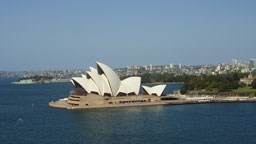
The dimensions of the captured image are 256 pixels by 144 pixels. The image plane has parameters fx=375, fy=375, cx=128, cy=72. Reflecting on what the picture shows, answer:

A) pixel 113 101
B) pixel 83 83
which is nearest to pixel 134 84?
pixel 113 101

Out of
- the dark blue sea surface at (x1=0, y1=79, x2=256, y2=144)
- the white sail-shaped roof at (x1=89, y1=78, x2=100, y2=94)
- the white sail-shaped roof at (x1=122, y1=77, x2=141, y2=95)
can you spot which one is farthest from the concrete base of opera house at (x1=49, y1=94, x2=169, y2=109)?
the dark blue sea surface at (x1=0, y1=79, x2=256, y2=144)

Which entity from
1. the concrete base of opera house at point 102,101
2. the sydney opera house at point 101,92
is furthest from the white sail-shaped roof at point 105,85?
the concrete base of opera house at point 102,101

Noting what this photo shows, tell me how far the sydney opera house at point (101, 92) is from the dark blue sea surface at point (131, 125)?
8.98 feet

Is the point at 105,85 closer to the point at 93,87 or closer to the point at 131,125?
the point at 93,87

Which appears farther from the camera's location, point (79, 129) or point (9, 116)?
point (9, 116)

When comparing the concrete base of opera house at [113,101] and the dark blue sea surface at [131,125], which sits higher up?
the concrete base of opera house at [113,101]

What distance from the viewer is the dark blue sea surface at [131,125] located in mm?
29406

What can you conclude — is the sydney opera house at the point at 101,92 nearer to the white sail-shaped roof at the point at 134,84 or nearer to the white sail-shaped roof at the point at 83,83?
the white sail-shaped roof at the point at 83,83

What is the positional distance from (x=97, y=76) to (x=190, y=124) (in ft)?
58.8

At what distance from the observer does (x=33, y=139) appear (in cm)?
2983

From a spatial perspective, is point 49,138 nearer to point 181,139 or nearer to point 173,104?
point 181,139

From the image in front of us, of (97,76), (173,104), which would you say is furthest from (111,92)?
(173,104)

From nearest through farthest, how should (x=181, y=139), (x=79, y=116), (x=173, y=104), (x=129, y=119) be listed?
(x=181, y=139), (x=129, y=119), (x=79, y=116), (x=173, y=104)

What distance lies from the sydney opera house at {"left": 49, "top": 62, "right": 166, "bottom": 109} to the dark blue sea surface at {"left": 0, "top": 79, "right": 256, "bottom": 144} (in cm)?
274
